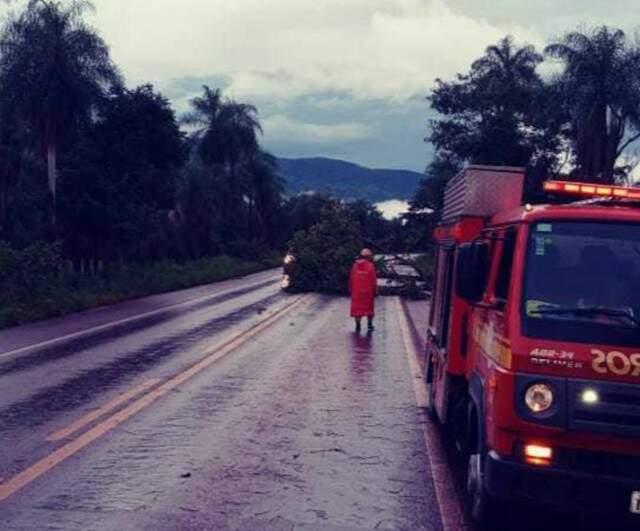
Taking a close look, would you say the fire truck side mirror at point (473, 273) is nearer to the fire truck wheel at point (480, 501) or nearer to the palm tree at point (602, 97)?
the fire truck wheel at point (480, 501)

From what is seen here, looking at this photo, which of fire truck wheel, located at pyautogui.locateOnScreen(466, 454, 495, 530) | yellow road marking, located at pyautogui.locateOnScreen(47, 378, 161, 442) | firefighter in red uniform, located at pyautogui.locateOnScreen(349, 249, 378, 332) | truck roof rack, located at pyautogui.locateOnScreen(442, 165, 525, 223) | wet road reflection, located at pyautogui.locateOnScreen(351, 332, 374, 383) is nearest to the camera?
fire truck wheel, located at pyautogui.locateOnScreen(466, 454, 495, 530)

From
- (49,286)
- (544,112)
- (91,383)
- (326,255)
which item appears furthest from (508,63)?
(91,383)

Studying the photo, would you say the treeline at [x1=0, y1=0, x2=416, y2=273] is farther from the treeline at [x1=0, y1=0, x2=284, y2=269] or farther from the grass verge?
the grass verge

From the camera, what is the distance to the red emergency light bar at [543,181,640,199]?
7.92 m

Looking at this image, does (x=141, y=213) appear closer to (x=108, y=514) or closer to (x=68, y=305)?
(x=68, y=305)

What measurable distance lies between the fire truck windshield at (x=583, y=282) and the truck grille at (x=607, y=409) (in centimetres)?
31

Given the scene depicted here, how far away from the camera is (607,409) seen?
588cm

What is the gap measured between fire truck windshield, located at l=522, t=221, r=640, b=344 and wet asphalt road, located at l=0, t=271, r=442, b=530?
1771 millimetres

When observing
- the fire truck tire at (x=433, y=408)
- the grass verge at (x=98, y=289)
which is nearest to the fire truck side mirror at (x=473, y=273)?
the fire truck tire at (x=433, y=408)

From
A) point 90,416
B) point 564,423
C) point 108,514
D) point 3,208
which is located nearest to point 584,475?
point 564,423

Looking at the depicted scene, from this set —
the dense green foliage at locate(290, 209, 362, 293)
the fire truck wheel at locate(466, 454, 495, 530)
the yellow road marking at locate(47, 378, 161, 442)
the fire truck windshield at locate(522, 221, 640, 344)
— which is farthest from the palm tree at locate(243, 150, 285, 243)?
the fire truck windshield at locate(522, 221, 640, 344)

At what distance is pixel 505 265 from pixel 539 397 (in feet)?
3.97

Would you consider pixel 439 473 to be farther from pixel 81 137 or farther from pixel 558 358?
pixel 81 137

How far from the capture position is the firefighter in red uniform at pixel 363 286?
20719 millimetres
